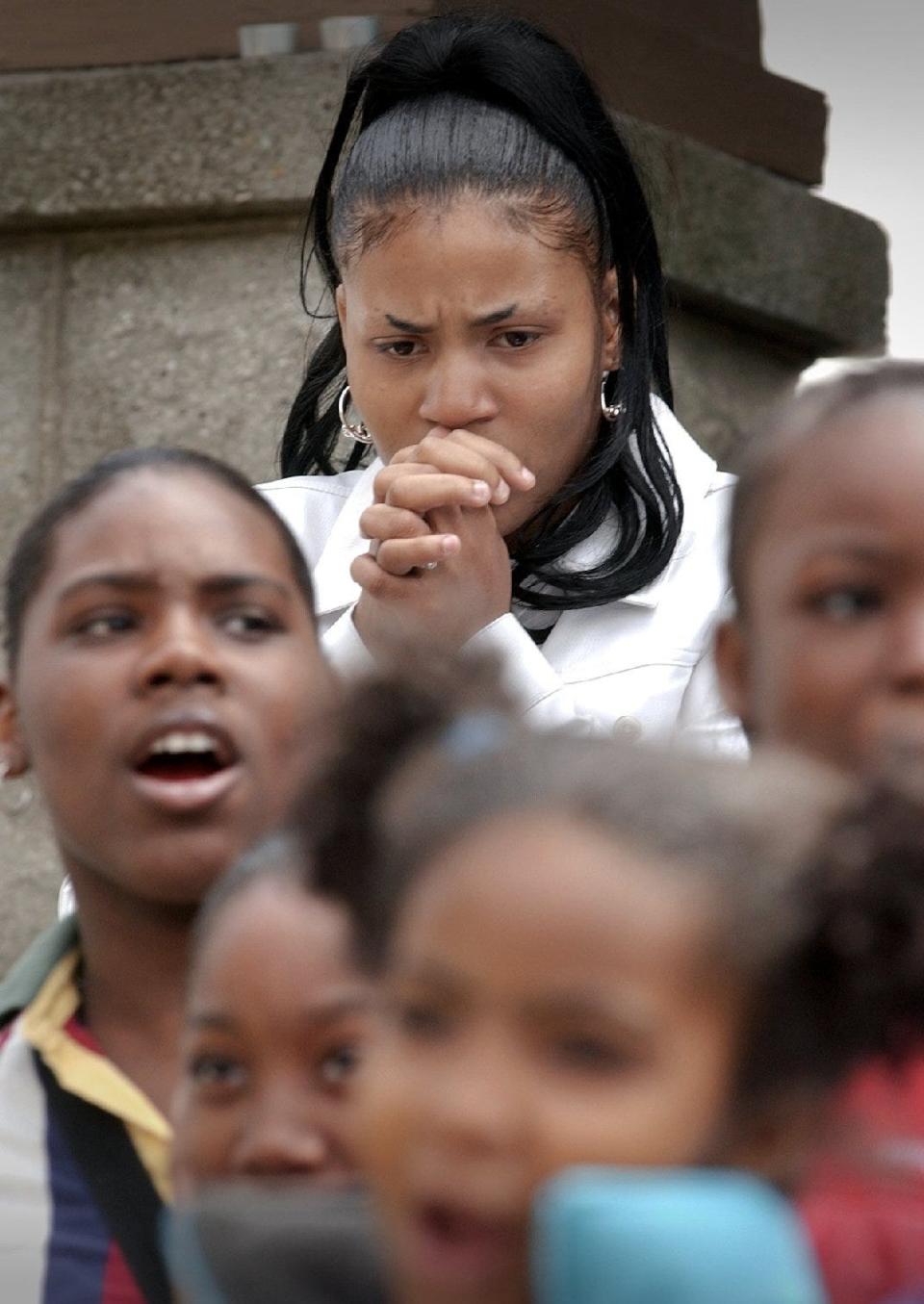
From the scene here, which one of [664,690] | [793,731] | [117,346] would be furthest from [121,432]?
[793,731]

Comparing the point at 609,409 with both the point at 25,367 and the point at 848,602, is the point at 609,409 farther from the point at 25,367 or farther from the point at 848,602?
the point at 25,367

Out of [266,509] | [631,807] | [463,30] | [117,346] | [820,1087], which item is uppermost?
[463,30]

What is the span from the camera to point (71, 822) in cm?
206

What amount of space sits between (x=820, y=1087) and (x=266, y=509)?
44.1 inches

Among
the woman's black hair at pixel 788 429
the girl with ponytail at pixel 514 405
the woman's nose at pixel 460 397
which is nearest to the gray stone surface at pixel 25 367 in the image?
the girl with ponytail at pixel 514 405

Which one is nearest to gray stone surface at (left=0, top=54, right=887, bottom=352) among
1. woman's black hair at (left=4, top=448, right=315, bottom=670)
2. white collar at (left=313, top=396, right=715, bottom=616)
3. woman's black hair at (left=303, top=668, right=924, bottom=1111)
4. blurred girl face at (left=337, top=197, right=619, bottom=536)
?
white collar at (left=313, top=396, right=715, bottom=616)

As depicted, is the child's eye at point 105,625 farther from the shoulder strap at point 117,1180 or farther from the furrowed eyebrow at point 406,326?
the furrowed eyebrow at point 406,326

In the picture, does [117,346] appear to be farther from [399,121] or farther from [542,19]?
[399,121]

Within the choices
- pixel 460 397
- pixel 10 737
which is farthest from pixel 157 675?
pixel 460 397

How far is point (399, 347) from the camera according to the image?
2.87 metres

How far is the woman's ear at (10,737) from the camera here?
7.18ft

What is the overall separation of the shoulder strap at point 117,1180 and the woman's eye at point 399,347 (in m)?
1.18

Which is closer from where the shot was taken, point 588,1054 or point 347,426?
point 588,1054

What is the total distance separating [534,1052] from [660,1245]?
0.13m
